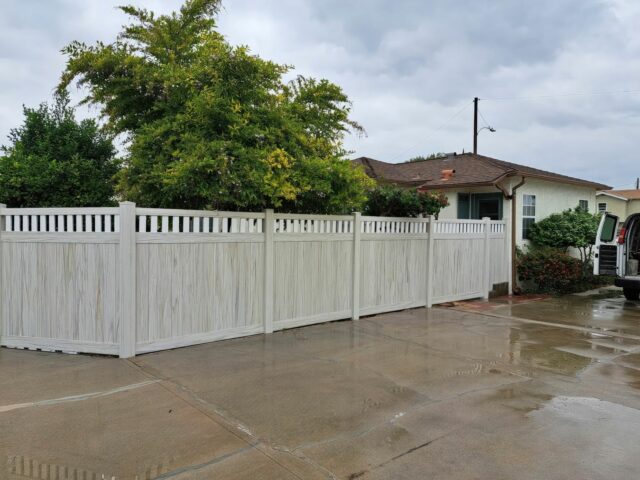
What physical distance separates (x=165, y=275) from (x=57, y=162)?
4.00 meters

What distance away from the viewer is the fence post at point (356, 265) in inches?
308

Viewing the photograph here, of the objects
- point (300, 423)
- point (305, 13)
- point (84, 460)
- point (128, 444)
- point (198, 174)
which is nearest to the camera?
point (84, 460)

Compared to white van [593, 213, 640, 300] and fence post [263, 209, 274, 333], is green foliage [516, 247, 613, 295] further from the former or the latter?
fence post [263, 209, 274, 333]

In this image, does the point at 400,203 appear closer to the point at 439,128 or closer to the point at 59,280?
the point at 59,280

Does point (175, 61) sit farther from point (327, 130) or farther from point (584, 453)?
point (584, 453)

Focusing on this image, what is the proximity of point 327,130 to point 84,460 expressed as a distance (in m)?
6.14

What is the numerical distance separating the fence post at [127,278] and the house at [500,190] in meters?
7.34

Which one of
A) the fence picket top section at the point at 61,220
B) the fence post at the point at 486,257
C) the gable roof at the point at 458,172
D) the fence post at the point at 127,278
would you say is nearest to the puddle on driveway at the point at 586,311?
the fence post at the point at 486,257

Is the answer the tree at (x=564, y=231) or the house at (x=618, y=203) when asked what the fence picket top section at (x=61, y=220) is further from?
the house at (x=618, y=203)

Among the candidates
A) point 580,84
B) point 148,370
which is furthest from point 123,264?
point 580,84

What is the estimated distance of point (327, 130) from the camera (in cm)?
790

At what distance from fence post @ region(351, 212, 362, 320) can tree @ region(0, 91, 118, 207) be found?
4556mm

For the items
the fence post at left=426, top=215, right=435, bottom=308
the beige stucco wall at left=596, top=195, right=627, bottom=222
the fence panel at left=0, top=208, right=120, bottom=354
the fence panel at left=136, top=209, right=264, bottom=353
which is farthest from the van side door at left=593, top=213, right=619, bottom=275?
the beige stucco wall at left=596, top=195, right=627, bottom=222

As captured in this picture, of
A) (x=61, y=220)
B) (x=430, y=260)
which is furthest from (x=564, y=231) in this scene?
(x=61, y=220)
